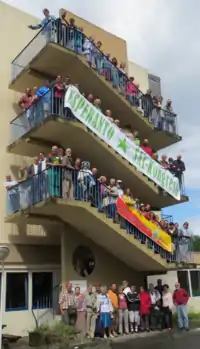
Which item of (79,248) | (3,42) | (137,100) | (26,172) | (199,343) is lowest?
(199,343)

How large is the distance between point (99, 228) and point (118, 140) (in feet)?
10.4

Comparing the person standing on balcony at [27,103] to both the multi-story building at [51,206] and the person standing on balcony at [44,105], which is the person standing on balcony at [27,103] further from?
the person standing on balcony at [44,105]

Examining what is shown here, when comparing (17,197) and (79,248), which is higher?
(17,197)

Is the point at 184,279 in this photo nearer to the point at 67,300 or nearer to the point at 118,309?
the point at 118,309

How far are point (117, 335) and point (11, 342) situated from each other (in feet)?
10.3

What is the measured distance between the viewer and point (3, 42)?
1659 centimetres

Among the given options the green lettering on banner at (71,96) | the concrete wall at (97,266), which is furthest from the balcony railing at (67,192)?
the green lettering on banner at (71,96)

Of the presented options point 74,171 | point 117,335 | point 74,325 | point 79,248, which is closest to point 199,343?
point 117,335

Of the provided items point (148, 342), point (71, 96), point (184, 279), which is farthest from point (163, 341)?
point (184, 279)

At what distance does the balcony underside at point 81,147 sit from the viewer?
14.3 m

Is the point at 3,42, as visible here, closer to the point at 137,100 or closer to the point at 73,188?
the point at 137,100

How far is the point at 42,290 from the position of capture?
15.3 meters

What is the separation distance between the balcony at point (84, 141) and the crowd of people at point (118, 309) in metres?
3.76

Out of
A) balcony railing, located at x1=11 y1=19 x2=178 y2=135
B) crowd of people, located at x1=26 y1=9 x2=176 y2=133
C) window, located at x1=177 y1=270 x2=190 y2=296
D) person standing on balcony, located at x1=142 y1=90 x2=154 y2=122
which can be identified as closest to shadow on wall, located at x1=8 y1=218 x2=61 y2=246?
balcony railing, located at x1=11 y1=19 x2=178 y2=135
